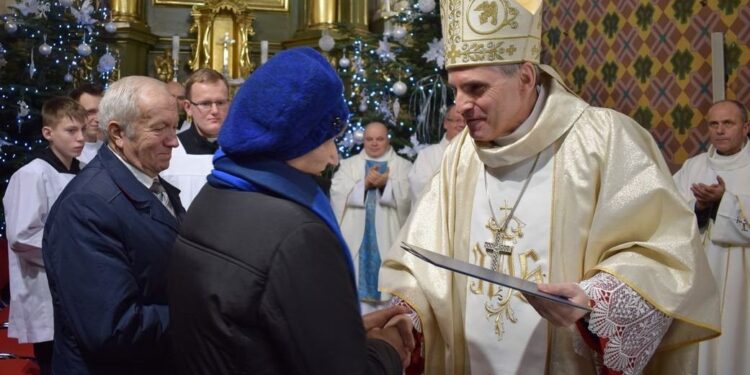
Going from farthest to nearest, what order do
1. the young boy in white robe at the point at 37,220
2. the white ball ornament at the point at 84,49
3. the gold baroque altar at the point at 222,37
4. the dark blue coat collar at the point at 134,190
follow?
the gold baroque altar at the point at 222,37 → the white ball ornament at the point at 84,49 → the young boy in white robe at the point at 37,220 → the dark blue coat collar at the point at 134,190

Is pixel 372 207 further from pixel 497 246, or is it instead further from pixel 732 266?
pixel 497 246

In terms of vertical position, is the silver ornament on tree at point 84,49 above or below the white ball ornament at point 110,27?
below

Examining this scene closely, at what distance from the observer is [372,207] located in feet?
25.0

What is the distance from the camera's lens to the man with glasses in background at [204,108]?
15.1ft

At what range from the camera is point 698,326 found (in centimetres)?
237

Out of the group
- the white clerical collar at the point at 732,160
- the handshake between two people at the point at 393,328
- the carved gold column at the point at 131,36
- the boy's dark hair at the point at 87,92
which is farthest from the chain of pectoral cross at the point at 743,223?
the carved gold column at the point at 131,36

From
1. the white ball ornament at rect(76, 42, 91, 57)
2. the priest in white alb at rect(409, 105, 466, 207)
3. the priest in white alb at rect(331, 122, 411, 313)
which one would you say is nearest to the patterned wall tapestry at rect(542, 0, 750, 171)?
the priest in white alb at rect(409, 105, 466, 207)

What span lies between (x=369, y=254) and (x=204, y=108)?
10.8 ft

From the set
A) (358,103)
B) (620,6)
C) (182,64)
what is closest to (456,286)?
(620,6)

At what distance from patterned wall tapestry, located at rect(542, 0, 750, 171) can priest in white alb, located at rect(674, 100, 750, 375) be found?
463mm

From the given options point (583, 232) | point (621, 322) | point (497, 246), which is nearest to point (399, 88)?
point (497, 246)

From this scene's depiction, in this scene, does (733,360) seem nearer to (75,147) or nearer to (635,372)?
(635,372)

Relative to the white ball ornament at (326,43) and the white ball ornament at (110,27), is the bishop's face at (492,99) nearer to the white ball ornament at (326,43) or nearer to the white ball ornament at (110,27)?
the white ball ornament at (326,43)

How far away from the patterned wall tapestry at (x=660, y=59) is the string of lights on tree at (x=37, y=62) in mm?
5418
